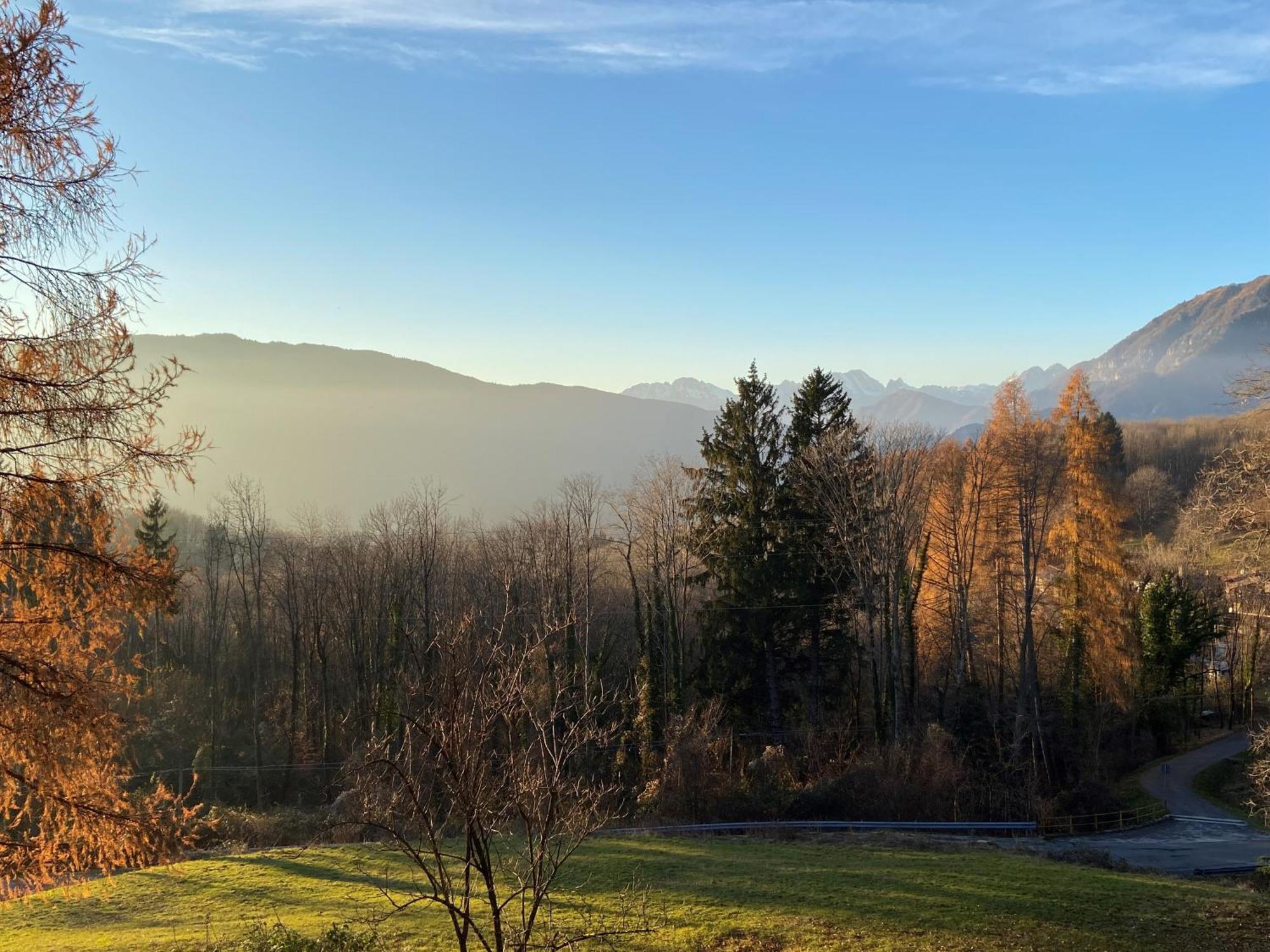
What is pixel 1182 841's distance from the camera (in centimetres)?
2520

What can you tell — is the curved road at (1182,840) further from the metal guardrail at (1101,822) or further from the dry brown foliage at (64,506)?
the dry brown foliage at (64,506)

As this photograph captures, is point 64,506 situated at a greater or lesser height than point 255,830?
greater

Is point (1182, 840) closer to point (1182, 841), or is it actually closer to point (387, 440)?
point (1182, 841)

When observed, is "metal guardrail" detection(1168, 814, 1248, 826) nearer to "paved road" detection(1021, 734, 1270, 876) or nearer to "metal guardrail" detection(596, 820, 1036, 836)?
"paved road" detection(1021, 734, 1270, 876)

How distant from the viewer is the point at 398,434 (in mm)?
173375

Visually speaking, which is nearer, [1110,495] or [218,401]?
[1110,495]

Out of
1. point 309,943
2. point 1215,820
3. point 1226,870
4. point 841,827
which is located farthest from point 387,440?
point 309,943

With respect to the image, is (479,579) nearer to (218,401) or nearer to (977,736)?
(977,736)

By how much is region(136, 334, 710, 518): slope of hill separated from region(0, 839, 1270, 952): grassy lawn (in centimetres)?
11403

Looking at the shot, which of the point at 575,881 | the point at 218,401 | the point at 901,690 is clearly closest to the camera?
the point at 575,881

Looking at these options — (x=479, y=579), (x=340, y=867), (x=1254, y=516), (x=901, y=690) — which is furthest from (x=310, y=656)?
A: (x=1254, y=516)

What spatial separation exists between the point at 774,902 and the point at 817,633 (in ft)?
63.0

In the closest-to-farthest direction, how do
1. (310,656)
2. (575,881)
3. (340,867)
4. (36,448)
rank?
(36,448) → (575,881) → (340,867) → (310,656)

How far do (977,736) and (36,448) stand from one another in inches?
1237
